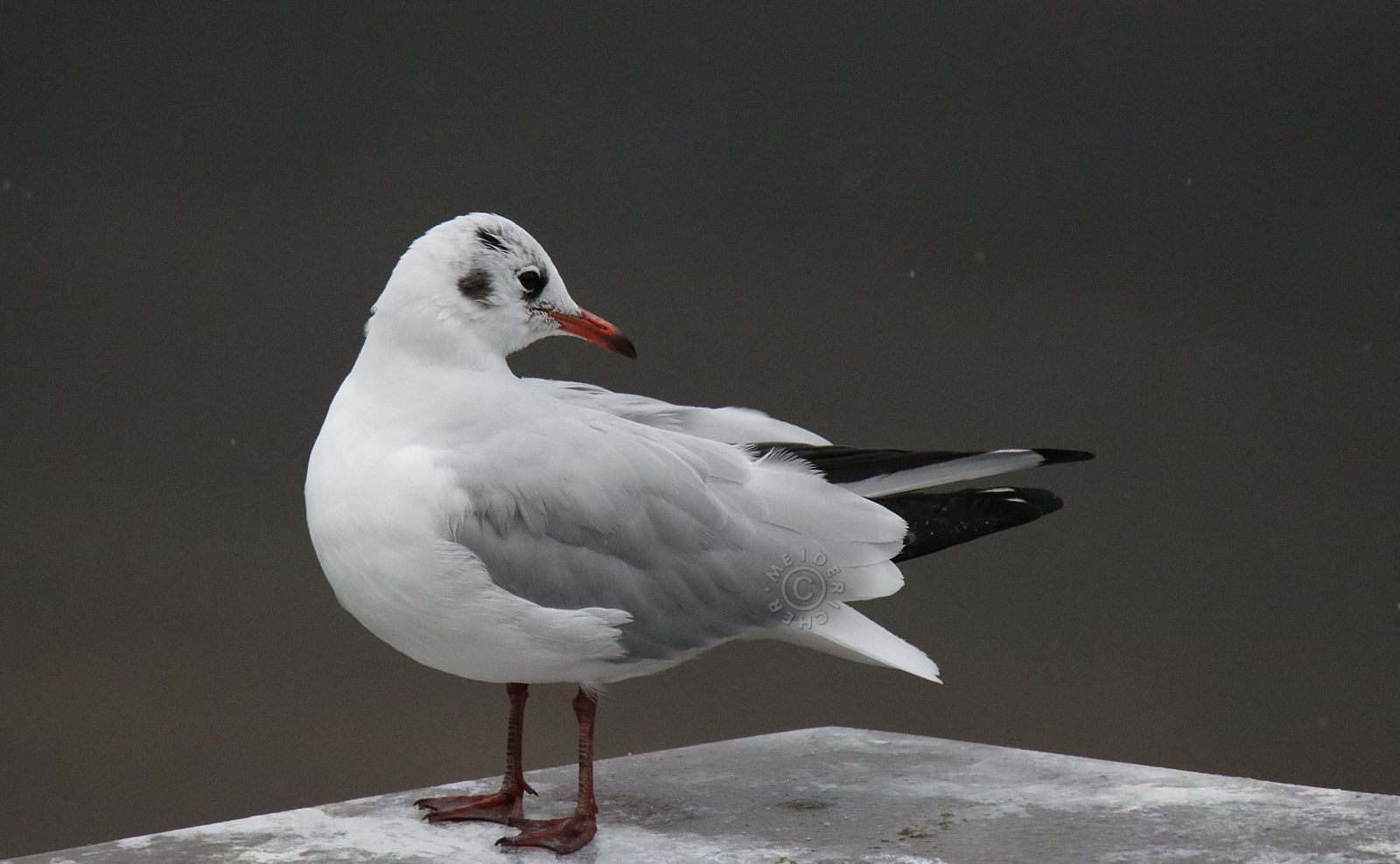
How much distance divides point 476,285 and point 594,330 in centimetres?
27

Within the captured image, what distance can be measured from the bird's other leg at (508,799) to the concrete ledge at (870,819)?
4 centimetres

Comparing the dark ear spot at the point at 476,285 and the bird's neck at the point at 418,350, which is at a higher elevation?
the dark ear spot at the point at 476,285

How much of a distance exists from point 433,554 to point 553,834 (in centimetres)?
66

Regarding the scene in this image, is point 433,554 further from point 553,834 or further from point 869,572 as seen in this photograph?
point 869,572

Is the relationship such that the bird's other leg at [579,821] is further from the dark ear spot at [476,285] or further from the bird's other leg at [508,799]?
the dark ear spot at [476,285]

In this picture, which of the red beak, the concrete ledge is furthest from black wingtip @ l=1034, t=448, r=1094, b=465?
the red beak

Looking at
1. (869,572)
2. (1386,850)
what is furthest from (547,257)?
(1386,850)

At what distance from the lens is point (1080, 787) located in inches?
150

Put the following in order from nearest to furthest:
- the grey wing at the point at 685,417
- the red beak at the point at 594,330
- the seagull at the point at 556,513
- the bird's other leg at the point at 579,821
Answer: the seagull at the point at 556,513 < the bird's other leg at the point at 579,821 < the red beak at the point at 594,330 < the grey wing at the point at 685,417

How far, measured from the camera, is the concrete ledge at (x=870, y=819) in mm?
3295

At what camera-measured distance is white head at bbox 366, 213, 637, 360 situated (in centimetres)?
336

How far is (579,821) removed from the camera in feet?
11.1

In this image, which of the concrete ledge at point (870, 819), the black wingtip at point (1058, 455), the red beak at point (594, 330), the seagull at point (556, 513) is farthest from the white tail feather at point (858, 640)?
the red beak at point (594, 330)

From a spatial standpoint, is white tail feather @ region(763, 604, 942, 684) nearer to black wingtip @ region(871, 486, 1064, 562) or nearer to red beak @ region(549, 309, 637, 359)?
black wingtip @ region(871, 486, 1064, 562)
